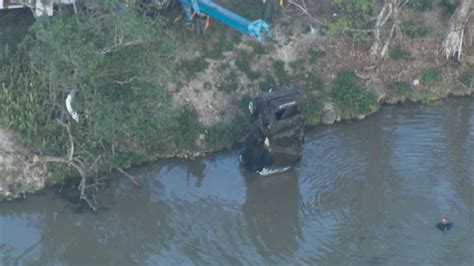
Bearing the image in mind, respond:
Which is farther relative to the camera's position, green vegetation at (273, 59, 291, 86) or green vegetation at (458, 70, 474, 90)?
green vegetation at (458, 70, 474, 90)

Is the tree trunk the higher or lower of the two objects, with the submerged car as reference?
higher

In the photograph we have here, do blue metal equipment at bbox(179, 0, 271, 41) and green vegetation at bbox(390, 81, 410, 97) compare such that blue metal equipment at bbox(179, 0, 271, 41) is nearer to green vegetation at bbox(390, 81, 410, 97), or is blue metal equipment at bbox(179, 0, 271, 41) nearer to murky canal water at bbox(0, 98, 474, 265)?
murky canal water at bbox(0, 98, 474, 265)

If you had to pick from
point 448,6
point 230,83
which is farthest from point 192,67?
point 448,6

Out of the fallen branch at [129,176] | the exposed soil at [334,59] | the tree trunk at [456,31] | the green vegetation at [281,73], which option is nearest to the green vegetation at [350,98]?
the exposed soil at [334,59]

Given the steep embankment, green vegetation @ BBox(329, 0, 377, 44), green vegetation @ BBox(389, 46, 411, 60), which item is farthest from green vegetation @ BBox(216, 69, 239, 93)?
the steep embankment

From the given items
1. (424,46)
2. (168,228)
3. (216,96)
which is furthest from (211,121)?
(424,46)

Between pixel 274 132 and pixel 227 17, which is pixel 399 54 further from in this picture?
pixel 274 132

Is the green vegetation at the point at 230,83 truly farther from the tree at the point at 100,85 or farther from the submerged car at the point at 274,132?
the submerged car at the point at 274,132
